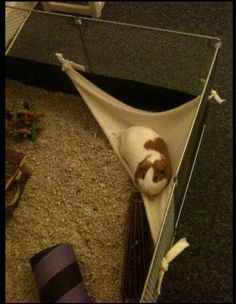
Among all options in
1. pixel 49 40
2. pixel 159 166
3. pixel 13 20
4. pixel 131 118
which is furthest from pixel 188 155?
pixel 13 20

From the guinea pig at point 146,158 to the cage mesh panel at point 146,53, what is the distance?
275 mm

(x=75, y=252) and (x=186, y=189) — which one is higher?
(x=186, y=189)

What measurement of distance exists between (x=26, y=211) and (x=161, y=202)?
1.77ft

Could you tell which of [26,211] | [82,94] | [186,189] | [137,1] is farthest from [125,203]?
[137,1]

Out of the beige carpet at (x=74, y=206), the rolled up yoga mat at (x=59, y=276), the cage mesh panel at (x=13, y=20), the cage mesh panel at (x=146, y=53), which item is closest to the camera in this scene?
the rolled up yoga mat at (x=59, y=276)

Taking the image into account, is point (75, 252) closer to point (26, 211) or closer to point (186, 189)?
point (26, 211)

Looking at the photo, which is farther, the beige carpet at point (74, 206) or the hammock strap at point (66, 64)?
the hammock strap at point (66, 64)

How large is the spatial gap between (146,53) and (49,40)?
0.42 metres

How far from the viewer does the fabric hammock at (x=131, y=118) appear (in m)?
1.49

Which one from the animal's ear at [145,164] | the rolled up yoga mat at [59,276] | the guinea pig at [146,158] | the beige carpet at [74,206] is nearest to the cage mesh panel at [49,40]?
the beige carpet at [74,206]

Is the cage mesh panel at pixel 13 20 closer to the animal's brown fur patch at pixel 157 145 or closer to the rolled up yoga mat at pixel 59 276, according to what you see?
the animal's brown fur patch at pixel 157 145

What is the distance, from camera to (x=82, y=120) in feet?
5.97

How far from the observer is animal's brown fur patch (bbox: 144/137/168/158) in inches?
61.4

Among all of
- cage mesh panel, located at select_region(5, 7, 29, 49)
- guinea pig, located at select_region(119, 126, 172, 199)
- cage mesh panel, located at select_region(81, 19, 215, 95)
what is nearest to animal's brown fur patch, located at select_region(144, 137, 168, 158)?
guinea pig, located at select_region(119, 126, 172, 199)
